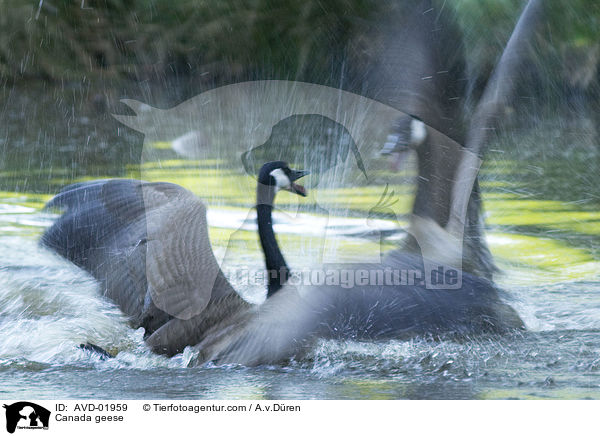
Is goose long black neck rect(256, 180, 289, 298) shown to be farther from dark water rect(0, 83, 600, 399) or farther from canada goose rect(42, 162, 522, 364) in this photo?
dark water rect(0, 83, 600, 399)

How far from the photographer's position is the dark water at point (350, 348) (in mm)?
2184

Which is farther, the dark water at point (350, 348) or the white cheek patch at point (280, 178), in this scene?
the white cheek patch at point (280, 178)

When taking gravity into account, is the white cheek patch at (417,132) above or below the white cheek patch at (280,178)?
above

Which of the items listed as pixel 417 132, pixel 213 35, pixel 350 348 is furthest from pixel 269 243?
pixel 213 35

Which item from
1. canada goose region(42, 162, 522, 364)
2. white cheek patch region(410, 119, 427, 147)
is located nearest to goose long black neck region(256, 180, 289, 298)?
canada goose region(42, 162, 522, 364)

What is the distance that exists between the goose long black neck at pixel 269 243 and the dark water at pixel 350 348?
0.28 meters

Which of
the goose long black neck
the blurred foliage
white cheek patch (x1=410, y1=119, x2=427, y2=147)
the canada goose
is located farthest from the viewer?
the blurred foliage

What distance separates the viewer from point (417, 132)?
9.98 ft

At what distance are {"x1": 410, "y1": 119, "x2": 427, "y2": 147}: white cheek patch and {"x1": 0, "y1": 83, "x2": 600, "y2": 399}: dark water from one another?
507 mm

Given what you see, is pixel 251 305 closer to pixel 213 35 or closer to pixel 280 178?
pixel 280 178

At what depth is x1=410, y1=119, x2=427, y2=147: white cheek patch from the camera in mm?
3025

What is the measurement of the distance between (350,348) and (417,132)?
0.99 m

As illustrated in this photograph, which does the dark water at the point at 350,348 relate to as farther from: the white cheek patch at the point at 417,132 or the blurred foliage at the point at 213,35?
the blurred foliage at the point at 213,35

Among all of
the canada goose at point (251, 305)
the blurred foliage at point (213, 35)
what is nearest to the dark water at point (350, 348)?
the canada goose at point (251, 305)
